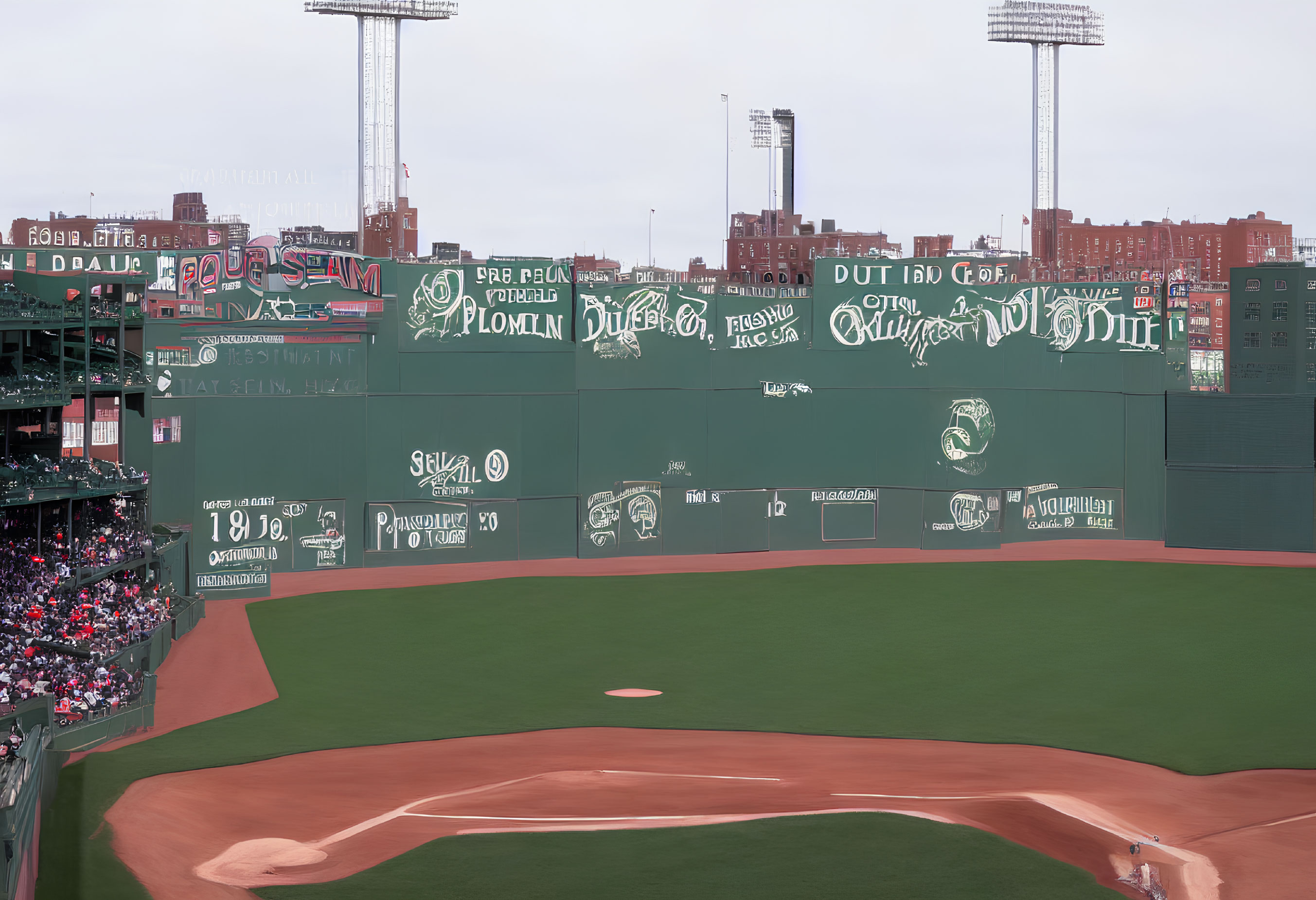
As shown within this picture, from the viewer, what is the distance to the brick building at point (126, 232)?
1913 inches

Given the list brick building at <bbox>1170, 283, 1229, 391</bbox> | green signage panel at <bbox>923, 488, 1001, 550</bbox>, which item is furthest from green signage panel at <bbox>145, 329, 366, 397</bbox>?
brick building at <bbox>1170, 283, 1229, 391</bbox>

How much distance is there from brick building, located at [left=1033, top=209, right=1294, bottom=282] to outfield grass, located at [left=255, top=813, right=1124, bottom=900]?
5732cm

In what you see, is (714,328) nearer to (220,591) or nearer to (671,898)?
(220,591)

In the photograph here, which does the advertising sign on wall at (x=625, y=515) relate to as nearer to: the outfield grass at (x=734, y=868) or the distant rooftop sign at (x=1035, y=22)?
the outfield grass at (x=734, y=868)

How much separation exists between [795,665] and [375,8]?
98.4ft

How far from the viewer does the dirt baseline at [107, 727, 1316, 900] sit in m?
16.5

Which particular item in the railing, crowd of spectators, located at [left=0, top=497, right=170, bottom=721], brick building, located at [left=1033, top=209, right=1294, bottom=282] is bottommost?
crowd of spectators, located at [left=0, top=497, right=170, bottom=721]

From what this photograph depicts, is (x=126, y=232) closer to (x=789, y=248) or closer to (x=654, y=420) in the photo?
(x=654, y=420)

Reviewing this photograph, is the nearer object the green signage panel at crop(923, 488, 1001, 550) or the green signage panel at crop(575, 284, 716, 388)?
the green signage panel at crop(575, 284, 716, 388)

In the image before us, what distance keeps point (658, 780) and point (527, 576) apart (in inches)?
660

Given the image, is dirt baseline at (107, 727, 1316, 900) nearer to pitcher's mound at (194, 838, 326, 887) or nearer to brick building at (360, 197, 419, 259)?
pitcher's mound at (194, 838, 326, 887)

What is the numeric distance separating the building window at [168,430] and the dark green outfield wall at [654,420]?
0.19 m

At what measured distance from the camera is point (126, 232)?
48969mm

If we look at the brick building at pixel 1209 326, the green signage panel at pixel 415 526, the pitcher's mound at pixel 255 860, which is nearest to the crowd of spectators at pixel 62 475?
the green signage panel at pixel 415 526
